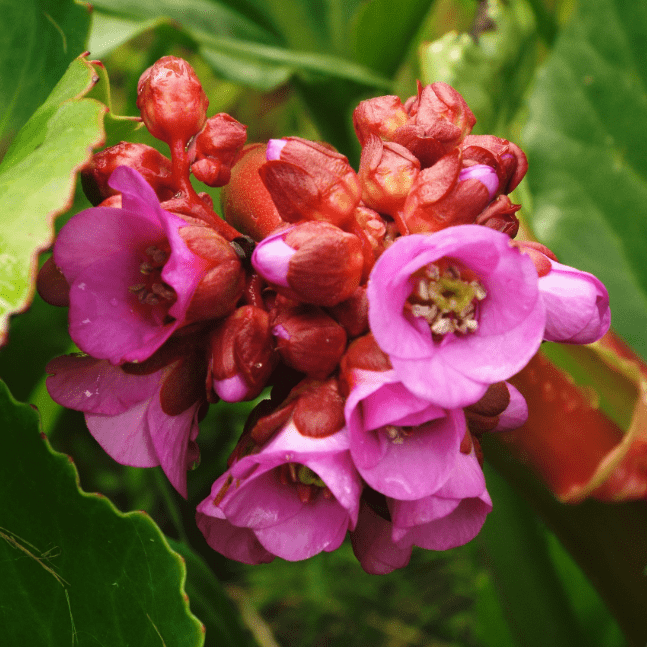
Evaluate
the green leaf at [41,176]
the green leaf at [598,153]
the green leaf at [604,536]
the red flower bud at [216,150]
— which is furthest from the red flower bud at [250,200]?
the green leaf at [598,153]

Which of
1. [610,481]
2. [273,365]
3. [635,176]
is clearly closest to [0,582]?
[273,365]

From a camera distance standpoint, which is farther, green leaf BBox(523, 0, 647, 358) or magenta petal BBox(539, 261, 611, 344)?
green leaf BBox(523, 0, 647, 358)

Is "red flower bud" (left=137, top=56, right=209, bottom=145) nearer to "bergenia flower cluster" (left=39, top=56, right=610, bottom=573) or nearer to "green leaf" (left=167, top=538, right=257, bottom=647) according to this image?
"bergenia flower cluster" (left=39, top=56, right=610, bottom=573)

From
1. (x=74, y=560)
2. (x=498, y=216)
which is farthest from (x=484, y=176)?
(x=74, y=560)

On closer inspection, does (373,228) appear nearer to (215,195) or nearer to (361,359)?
(361,359)

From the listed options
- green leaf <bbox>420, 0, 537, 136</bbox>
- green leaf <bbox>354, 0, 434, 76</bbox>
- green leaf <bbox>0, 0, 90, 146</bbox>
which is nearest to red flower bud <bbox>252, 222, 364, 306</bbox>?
green leaf <bbox>0, 0, 90, 146</bbox>

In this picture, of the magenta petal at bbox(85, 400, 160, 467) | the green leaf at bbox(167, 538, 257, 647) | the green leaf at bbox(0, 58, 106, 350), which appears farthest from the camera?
the green leaf at bbox(167, 538, 257, 647)

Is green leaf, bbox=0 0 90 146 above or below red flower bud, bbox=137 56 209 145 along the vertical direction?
below

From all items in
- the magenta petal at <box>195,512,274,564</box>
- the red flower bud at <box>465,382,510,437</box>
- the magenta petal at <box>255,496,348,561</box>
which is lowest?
the magenta petal at <box>195,512,274,564</box>
